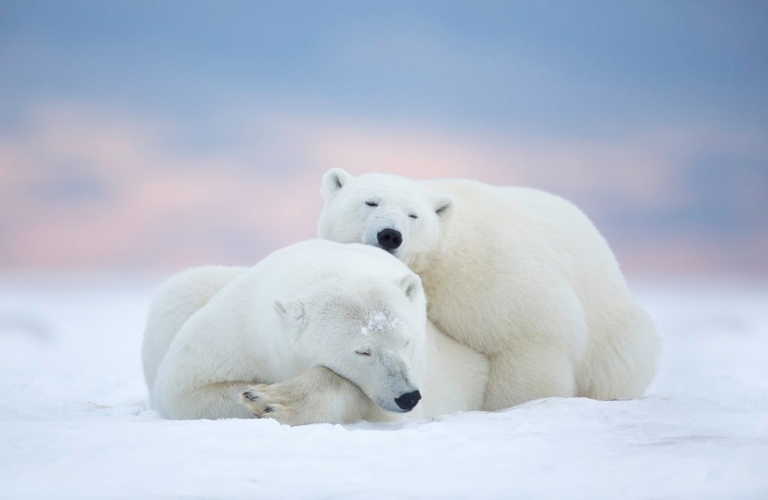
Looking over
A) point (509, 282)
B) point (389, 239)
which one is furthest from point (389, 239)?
point (509, 282)

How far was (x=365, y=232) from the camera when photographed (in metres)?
6.59

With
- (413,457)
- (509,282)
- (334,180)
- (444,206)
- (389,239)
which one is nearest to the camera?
(413,457)

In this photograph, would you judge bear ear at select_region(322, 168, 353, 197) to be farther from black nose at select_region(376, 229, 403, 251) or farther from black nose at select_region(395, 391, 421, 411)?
black nose at select_region(395, 391, 421, 411)

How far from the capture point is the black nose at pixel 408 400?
480 cm

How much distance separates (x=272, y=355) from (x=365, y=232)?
1.55 metres

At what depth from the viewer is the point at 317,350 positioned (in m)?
5.06

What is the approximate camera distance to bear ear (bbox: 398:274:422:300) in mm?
5289

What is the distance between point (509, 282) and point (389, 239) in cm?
106

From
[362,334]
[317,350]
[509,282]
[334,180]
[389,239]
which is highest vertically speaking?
[334,180]

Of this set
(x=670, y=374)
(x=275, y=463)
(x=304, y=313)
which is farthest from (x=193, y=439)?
(x=670, y=374)

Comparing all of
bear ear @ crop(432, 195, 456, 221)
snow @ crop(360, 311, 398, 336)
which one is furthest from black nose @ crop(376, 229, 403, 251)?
snow @ crop(360, 311, 398, 336)

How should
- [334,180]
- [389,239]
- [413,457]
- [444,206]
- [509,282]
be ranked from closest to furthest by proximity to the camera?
[413,457], [389,239], [509,282], [444,206], [334,180]

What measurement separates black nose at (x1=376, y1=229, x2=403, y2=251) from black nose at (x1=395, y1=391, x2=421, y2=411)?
1839 millimetres

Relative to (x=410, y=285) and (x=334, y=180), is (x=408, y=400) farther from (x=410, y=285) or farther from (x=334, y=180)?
(x=334, y=180)
